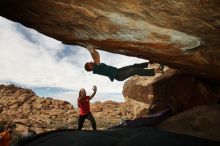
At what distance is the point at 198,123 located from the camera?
7711mm

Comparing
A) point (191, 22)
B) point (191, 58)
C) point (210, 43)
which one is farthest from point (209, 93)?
point (191, 22)

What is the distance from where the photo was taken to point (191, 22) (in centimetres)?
552

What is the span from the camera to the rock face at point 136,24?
17.3 ft

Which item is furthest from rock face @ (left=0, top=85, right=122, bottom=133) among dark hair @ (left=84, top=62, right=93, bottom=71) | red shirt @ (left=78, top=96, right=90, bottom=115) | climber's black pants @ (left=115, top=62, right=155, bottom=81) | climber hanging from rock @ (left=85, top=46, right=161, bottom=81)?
dark hair @ (left=84, top=62, right=93, bottom=71)

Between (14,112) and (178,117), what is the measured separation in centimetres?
3118

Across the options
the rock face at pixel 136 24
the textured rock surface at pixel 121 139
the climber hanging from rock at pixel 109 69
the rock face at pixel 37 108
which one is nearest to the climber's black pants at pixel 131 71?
the climber hanging from rock at pixel 109 69

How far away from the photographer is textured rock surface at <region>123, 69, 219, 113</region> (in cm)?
1040

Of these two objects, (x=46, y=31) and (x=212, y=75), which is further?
(x=212, y=75)

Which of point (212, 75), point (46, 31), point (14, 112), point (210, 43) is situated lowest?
point (14, 112)

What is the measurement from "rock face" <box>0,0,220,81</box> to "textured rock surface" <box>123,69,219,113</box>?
322 cm

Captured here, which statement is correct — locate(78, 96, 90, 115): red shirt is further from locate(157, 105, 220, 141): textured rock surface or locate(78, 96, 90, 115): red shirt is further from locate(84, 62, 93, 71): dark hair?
locate(84, 62, 93, 71): dark hair

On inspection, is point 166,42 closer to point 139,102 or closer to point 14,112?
point 139,102

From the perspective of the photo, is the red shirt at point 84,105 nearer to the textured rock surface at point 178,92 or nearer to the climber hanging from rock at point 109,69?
the textured rock surface at point 178,92

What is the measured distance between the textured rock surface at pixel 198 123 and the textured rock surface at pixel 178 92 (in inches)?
74.8
